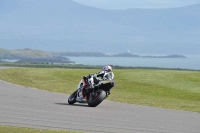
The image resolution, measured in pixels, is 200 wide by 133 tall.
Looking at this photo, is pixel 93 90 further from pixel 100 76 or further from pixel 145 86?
pixel 145 86

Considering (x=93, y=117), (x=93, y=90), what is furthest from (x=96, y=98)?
(x=93, y=117)

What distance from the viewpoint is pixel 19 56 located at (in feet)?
589

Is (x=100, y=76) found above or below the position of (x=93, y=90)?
above

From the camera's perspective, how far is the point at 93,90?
979 inches

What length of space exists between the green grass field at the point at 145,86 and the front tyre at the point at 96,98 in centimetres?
331

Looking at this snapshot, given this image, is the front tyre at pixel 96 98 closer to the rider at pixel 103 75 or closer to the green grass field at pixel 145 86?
the rider at pixel 103 75

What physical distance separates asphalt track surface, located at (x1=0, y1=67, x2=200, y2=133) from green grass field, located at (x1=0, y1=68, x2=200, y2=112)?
9.19 ft

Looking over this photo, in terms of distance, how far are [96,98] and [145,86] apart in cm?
1547

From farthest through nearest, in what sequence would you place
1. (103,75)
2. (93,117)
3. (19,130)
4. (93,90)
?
(93,90) < (103,75) < (93,117) < (19,130)

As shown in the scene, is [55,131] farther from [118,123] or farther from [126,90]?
[126,90]

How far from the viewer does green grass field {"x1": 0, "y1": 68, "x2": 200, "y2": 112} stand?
2965 centimetres

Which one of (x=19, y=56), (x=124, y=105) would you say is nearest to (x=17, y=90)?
(x=124, y=105)

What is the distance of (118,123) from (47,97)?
8816 mm

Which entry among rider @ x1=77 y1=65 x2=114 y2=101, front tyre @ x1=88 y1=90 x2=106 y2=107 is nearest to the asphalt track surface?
front tyre @ x1=88 y1=90 x2=106 y2=107
